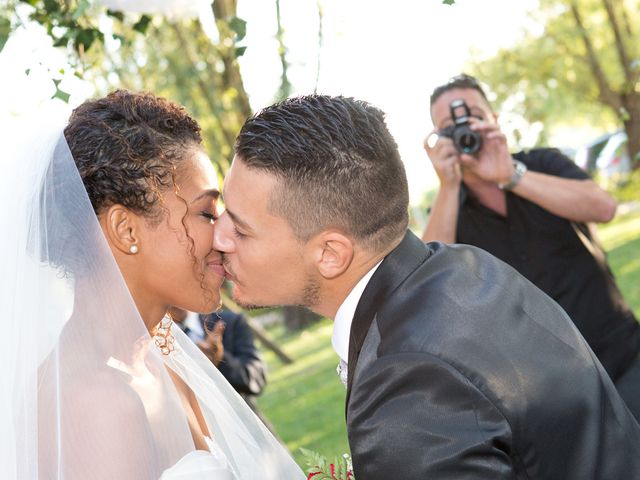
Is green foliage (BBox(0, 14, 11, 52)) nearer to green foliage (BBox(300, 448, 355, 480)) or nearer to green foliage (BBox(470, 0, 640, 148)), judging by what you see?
green foliage (BBox(300, 448, 355, 480))

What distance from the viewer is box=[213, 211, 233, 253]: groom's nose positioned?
2.53m

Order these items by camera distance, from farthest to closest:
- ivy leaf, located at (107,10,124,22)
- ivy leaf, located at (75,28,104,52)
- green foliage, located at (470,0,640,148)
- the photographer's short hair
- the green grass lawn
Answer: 1. green foliage, located at (470,0,640,148)
2. the green grass lawn
3. the photographer's short hair
4. ivy leaf, located at (107,10,124,22)
5. ivy leaf, located at (75,28,104,52)

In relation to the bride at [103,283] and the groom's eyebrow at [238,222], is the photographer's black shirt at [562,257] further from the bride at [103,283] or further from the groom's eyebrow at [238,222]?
the groom's eyebrow at [238,222]

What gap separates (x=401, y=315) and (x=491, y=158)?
2.33 metres

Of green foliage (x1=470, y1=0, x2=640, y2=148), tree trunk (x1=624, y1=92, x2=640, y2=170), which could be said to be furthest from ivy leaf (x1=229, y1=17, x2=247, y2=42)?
green foliage (x1=470, y1=0, x2=640, y2=148)

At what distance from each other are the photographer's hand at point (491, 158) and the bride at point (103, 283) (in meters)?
1.84

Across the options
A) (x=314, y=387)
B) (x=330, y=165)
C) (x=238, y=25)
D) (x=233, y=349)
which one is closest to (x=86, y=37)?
→ (x=238, y=25)

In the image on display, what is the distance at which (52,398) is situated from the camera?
2.37 metres

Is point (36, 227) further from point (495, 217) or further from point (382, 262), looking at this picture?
point (495, 217)

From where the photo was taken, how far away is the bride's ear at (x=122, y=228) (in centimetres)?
256

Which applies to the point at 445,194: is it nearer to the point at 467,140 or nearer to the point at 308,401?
the point at 467,140

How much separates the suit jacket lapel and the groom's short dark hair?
0.17 metres

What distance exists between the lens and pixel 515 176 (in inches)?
162

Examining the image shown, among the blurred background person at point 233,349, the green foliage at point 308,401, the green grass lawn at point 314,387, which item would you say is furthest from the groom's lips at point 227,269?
the green grass lawn at point 314,387
